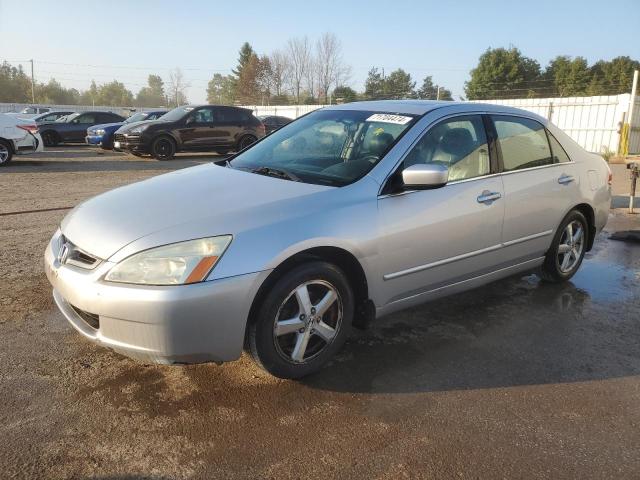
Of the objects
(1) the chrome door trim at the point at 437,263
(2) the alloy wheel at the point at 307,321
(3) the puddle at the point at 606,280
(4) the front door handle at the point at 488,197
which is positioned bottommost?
(3) the puddle at the point at 606,280

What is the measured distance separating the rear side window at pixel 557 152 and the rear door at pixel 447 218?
3.03 feet

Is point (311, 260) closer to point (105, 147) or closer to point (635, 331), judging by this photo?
point (635, 331)

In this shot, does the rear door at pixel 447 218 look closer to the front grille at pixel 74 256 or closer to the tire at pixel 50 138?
the front grille at pixel 74 256

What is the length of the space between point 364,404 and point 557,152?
3.05 meters

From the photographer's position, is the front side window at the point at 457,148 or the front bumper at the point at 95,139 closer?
the front side window at the point at 457,148

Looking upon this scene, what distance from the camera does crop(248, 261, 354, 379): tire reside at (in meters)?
2.80

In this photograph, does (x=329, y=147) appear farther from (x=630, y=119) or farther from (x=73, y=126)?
(x=630, y=119)

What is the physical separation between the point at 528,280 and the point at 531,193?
1.19 m

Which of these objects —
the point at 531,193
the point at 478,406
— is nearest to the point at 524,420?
the point at 478,406

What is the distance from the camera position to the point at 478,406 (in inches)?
112

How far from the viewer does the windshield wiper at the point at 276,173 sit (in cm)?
342

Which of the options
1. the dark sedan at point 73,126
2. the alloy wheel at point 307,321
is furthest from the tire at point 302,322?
the dark sedan at point 73,126

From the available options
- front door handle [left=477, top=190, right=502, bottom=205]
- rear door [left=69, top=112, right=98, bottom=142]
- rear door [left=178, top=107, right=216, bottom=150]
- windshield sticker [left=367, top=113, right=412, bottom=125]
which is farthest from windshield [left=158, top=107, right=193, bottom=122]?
front door handle [left=477, top=190, right=502, bottom=205]

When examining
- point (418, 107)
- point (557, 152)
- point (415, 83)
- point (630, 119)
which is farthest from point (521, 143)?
point (415, 83)
